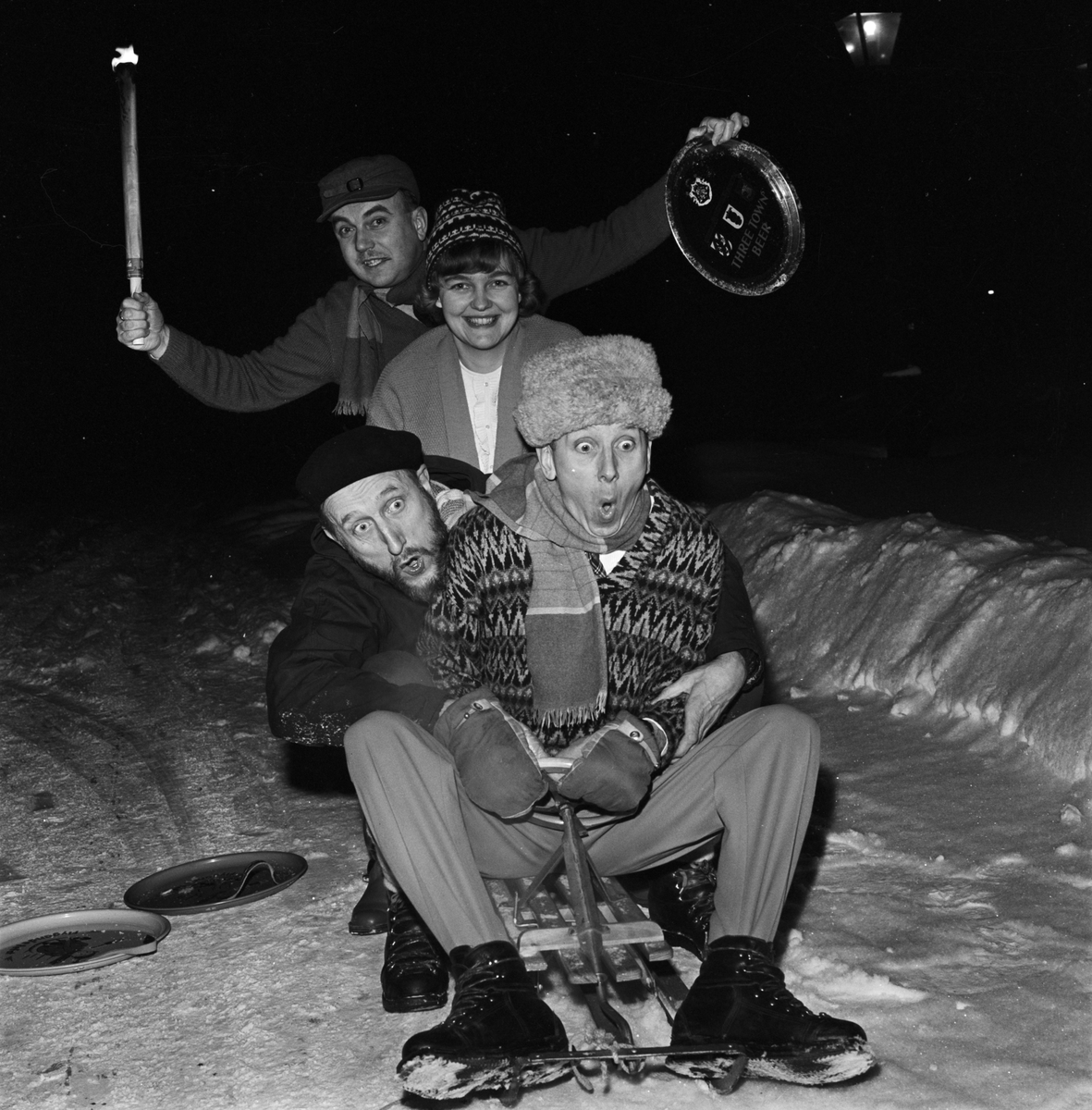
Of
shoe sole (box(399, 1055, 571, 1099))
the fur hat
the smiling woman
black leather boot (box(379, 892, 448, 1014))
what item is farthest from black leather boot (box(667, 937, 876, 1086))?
the smiling woman

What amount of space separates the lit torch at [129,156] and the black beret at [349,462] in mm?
664

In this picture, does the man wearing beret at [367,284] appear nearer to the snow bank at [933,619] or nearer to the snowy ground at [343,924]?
the snowy ground at [343,924]

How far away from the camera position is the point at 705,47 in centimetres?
1477

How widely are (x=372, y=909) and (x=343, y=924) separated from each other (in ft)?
0.41

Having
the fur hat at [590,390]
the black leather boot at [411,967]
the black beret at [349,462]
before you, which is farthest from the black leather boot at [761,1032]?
the black beret at [349,462]

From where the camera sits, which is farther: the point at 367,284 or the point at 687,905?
the point at 367,284

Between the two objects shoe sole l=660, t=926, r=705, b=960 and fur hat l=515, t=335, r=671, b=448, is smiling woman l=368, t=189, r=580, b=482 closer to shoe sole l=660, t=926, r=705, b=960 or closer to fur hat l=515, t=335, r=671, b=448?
fur hat l=515, t=335, r=671, b=448

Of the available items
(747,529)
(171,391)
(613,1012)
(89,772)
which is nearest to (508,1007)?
(613,1012)

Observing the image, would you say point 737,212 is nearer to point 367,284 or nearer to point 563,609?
point 367,284

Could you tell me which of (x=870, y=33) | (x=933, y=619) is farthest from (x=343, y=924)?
(x=870, y=33)

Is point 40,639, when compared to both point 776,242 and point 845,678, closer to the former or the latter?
point 845,678

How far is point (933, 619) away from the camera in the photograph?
566 cm

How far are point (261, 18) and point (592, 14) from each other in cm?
528

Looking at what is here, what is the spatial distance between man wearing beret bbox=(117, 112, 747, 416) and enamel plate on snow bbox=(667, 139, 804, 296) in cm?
21
